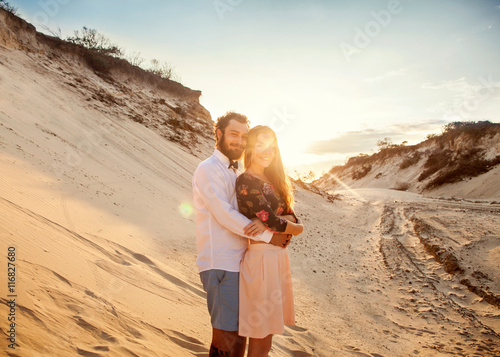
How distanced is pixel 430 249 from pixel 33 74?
1565 centimetres

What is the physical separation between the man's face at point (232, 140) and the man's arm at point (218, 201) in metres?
0.23

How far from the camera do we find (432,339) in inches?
166

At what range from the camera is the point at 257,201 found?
214cm

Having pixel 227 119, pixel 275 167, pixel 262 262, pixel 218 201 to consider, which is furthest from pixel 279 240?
pixel 227 119

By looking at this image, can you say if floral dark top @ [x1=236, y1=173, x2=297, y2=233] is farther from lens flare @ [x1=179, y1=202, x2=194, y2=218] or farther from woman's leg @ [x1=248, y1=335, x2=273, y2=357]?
lens flare @ [x1=179, y1=202, x2=194, y2=218]

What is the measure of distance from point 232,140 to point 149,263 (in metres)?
3.23

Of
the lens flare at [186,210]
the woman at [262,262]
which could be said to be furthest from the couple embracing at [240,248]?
the lens flare at [186,210]

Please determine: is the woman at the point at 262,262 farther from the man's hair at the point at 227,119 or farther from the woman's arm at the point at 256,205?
the man's hair at the point at 227,119

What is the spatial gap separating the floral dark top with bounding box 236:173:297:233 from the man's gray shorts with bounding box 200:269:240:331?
1.42ft

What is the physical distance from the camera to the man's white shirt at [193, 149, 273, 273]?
2.05 meters

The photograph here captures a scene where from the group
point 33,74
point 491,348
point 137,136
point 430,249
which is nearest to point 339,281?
point 491,348

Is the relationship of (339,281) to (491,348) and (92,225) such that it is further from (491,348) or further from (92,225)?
(92,225)

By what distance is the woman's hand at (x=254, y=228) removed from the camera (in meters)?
2.03

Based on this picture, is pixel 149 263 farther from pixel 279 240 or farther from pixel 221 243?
pixel 279 240
